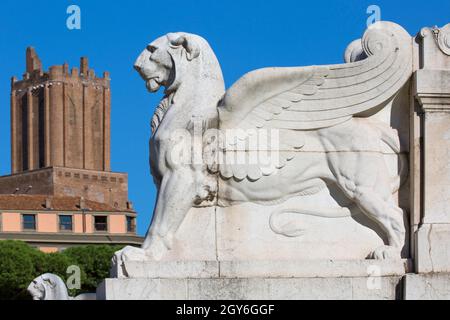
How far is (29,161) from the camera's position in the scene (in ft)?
512

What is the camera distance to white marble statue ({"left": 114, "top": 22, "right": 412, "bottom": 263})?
1241 cm

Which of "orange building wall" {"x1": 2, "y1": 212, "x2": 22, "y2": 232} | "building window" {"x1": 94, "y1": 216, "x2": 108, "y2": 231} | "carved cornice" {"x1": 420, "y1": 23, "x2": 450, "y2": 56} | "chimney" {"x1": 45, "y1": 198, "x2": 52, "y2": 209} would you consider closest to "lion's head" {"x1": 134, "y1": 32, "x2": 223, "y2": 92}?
"carved cornice" {"x1": 420, "y1": 23, "x2": 450, "y2": 56}

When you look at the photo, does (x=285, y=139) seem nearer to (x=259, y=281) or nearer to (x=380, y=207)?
(x=380, y=207)

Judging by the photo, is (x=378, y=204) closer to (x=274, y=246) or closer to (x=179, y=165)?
(x=274, y=246)

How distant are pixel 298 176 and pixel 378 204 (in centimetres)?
78

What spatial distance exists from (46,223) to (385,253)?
77.6 metres

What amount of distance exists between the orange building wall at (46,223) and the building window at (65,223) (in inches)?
16.1

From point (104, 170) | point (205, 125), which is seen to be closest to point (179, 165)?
point (205, 125)

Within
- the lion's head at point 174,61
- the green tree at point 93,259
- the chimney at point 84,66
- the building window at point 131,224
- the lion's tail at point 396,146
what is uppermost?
the chimney at point 84,66

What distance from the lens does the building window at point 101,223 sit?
91625 mm

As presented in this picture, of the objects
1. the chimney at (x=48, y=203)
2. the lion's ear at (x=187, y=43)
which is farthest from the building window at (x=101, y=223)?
the lion's ear at (x=187, y=43)

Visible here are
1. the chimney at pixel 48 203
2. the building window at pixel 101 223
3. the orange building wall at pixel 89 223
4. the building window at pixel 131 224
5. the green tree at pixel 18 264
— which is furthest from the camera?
the building window at pixel 131 224

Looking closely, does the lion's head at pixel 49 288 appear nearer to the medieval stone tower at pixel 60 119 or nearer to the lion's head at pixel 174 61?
the lion's head at pixel 174 61

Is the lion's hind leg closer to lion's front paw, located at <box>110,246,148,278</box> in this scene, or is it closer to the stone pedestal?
the stone pedestal
